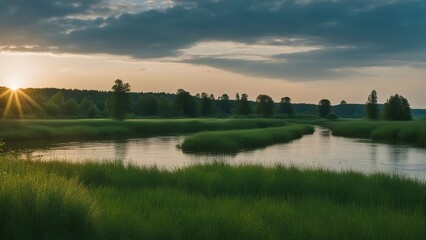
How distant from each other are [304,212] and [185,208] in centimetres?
317

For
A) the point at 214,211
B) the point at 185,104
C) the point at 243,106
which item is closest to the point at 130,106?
the point at 185,104

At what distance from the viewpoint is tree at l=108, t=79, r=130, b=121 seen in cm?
9909

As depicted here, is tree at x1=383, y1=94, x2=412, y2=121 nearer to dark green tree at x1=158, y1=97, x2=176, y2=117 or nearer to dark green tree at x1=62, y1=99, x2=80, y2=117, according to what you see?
dark green tree at x1=158, y1=97, x2=176, y2=117

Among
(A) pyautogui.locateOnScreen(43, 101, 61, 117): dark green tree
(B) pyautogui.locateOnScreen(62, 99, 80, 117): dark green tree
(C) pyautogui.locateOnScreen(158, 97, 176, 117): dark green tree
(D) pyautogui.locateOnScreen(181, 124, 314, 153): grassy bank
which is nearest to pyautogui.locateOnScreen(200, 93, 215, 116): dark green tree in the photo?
(C) pyautogui.locateOnScreen(158, 97, 176, 117): dark green tree

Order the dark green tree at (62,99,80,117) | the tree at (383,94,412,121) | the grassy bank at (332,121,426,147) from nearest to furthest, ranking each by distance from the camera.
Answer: the grassy bank at (332,121,426,147)
the tree at (383,94,412,121)
the dark green tree at (62,99,80,117)

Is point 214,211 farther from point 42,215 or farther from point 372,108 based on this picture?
point 372,108

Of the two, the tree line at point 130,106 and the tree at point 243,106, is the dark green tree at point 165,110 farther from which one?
the tree at point 243,106

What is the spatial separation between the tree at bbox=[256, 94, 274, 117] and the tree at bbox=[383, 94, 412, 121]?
184ft

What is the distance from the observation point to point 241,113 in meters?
166

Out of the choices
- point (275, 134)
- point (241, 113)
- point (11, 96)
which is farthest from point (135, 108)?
point (275, 134)

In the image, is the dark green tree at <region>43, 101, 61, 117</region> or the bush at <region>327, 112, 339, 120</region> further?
the bush at <region>327, 112, 339, 120</region>

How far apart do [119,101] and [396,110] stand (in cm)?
6805

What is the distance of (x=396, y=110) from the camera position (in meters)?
114

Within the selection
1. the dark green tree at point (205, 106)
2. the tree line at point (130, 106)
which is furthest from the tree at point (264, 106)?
the dark green tree at point (205, 106)
